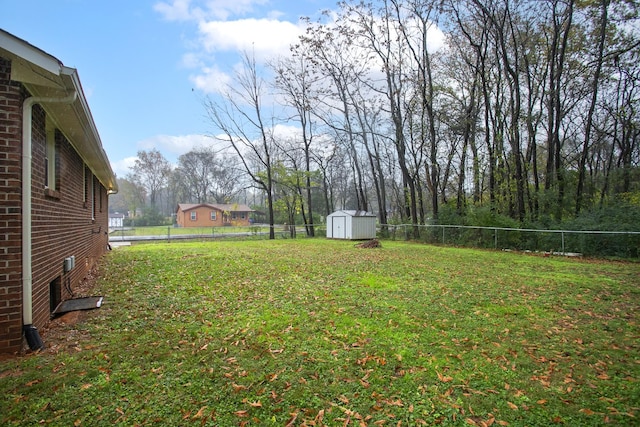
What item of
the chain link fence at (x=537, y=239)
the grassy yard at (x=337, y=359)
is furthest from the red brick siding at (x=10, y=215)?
the chain link fence at (x=537, y=239)

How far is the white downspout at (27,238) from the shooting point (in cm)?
320

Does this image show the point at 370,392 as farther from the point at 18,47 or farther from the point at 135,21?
the point at 135,21

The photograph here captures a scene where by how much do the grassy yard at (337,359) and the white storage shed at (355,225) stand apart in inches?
493

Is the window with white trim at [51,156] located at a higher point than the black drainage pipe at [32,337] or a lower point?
higher

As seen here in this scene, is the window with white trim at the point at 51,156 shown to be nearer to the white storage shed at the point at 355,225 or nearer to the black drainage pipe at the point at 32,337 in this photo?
the black drainage pipe at the point at 32,337

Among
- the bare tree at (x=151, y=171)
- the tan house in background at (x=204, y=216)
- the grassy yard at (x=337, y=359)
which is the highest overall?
the bare tree at (x=151, y=171)

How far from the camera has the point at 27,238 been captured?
10.6ft

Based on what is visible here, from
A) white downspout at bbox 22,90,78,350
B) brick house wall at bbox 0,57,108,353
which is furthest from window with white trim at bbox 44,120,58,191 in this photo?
white downspout at bbox 22,90,78,350

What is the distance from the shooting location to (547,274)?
7852 millimetres

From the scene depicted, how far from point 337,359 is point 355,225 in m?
15.6

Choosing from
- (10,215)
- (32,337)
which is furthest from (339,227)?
(10,215)

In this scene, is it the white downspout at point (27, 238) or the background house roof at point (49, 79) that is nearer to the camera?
the background house roof at point (49, 79)

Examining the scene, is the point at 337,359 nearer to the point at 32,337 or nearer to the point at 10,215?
the point at 32,337

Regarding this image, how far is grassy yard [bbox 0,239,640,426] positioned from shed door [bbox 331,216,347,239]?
1292cm
